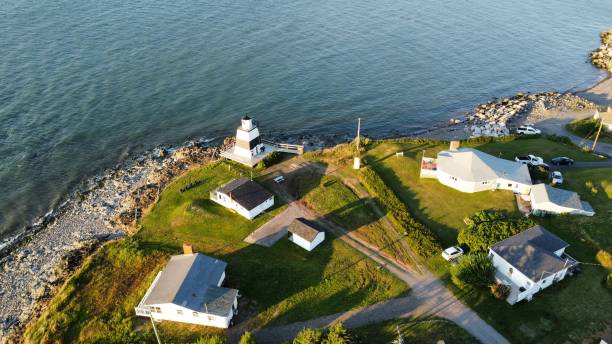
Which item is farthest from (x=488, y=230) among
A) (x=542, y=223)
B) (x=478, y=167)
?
(x=478, y=167)

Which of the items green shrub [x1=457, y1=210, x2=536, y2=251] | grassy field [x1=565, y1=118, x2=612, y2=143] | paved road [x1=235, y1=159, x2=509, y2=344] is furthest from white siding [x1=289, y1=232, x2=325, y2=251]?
grassy field [x1=565, y1=118, x2=612, y2=143]

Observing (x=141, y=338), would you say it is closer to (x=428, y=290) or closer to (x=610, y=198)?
(x=428, y=290)

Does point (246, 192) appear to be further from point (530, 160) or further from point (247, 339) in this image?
point (530, 160)

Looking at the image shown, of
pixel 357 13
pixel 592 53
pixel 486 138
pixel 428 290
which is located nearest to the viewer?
pixel 428 290

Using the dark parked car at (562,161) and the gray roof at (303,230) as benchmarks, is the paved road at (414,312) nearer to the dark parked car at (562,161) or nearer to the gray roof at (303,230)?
the gray roof at (303,230)

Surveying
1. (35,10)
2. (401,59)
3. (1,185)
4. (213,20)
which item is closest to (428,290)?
(1,185)

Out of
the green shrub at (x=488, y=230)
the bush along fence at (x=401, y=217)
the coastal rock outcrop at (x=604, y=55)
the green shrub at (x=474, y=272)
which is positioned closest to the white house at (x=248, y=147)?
the bush along fence at (x=401, y=217)
